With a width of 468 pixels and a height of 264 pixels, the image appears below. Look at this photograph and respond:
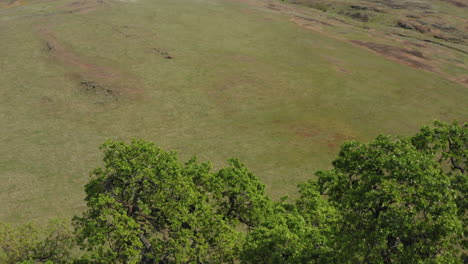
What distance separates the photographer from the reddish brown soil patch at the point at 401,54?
87375 mm

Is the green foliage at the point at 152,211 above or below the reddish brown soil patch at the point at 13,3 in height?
below

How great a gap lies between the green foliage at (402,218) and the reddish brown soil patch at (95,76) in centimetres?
4954

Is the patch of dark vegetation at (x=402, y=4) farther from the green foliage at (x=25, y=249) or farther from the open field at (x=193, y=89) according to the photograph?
the green foliage at (x=25, y=249)

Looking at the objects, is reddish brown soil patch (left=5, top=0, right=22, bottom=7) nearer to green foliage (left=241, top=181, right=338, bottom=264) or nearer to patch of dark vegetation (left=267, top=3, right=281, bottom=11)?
patch of dark vegetation (left=267, top=3, right=281, bottom=11)

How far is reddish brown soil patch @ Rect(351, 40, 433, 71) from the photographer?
8738cm

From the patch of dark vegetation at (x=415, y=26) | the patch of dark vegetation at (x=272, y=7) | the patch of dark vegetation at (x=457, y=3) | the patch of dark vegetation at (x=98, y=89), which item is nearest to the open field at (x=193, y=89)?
the patch of dark vegetation at (x=98, y=89)

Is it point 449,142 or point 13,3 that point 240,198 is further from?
point 13,3

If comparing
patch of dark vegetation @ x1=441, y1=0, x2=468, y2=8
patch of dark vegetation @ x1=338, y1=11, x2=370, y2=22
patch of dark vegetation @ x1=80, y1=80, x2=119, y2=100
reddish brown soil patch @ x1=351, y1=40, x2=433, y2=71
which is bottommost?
patch of dark vegetation @ x1=80, y1=80, x2=119, y2=100

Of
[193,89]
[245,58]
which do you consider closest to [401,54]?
[245,58]

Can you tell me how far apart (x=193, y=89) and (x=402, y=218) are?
51825 mm

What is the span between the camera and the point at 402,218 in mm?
17156

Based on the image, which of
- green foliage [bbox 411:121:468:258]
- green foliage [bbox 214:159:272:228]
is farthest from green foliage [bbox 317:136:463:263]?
green foliage [bbox 214:159:272:228]

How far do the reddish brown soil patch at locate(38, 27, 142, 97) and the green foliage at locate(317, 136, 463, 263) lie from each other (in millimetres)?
49540

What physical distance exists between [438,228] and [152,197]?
1587 centimetres
